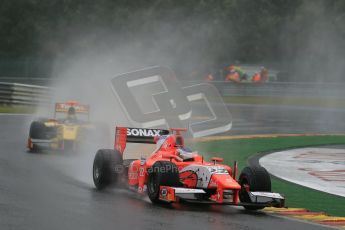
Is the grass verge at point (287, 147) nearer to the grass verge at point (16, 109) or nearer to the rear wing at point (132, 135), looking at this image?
the rear wing at point (132, 135)

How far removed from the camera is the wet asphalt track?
1089 centimetres

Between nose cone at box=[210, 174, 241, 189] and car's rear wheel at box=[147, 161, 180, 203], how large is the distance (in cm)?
55

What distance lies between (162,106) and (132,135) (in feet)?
59.0

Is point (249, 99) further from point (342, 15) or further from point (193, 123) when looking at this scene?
point (193, 123)

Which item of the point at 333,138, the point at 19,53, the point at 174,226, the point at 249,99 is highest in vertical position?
the point at 19,53

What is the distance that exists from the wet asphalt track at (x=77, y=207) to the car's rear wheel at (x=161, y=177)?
8.5 inches

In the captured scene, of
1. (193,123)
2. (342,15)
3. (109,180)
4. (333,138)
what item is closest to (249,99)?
(342,15)

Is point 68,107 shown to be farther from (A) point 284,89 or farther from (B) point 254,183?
(A) point 284,89

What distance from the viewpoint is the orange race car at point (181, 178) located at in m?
12.3

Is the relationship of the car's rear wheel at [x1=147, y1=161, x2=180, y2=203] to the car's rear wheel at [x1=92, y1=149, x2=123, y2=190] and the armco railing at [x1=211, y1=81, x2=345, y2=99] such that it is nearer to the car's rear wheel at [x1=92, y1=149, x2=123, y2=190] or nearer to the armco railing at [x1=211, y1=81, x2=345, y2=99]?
the car's rear wheel at [x1=92, y1=149, x2=123, y2=190]

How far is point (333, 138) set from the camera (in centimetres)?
2684

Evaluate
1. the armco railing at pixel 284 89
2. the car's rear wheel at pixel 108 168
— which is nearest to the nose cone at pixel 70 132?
the car's rear wheel at pixel 108 168

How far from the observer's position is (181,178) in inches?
520

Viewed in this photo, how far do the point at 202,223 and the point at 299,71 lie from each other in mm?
41234
